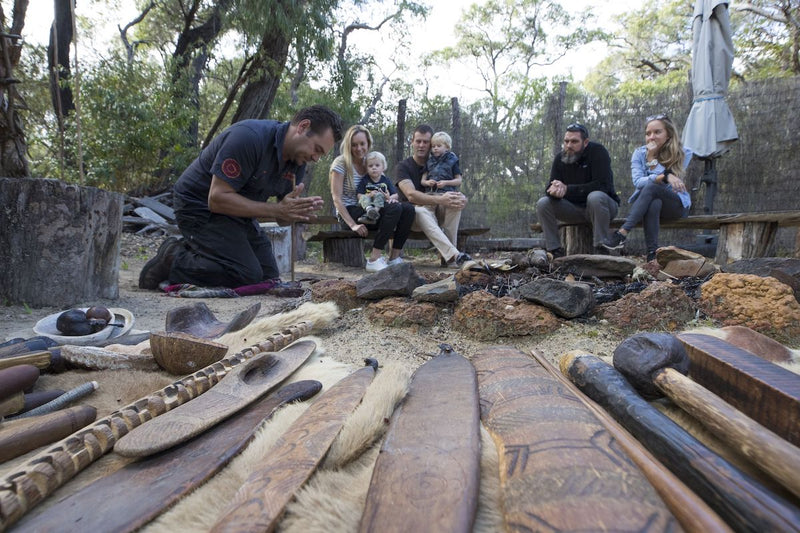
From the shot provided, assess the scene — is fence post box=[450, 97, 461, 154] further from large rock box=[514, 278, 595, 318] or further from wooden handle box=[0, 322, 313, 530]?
wooden handle box=[0, 322, 313, 530]

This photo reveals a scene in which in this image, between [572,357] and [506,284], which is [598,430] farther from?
[506,284]

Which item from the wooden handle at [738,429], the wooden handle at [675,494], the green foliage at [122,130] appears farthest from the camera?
Answer: the green foliage at [122,130]

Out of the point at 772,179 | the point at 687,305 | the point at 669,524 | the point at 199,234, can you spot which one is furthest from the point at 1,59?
the point at 772,179

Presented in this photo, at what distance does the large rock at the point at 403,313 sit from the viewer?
217cm

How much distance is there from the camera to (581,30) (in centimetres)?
2130

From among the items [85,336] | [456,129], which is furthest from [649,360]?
[456,129]

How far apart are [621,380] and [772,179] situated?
20.9 ft

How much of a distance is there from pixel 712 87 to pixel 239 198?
5.25 m

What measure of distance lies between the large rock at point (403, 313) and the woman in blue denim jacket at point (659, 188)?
241 cm

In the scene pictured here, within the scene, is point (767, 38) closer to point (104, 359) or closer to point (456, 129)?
point (456, 129)

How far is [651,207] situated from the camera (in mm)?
4008

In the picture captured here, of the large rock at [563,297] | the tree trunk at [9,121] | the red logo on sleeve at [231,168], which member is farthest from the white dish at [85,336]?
the large rock at [563,297]

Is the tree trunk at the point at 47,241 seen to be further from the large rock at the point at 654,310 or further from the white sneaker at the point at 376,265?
the large rock at the point at 654,310

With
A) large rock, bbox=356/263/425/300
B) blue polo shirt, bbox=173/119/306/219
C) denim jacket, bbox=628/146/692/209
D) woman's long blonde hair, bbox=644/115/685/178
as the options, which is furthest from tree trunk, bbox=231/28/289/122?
large rock, bbox=356/263/425/300
